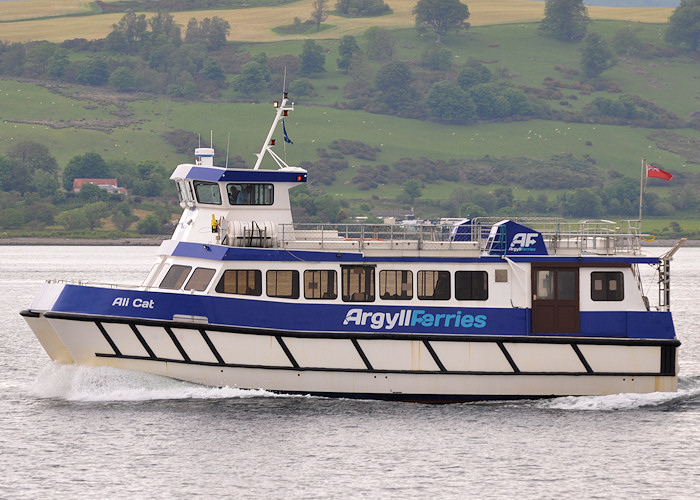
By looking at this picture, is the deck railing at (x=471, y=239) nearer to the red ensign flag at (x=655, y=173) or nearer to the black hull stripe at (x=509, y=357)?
the red ensign flag at (x=655, y=173)

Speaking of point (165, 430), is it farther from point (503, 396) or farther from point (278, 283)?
point (503, 396)

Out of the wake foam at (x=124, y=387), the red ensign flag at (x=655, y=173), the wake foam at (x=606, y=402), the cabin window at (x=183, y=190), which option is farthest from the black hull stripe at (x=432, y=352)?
the red ensign flag at (x=655, y=173)

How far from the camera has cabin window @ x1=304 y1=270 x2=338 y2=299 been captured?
27266mm

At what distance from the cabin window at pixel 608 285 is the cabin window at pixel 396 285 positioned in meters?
4.47

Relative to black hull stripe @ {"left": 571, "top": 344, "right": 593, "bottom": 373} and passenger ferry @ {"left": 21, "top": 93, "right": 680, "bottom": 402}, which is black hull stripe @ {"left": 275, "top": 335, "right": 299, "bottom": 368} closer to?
passenger ferry @ {"left": 21, "top": 93, "right": 680, "bottom": 402}

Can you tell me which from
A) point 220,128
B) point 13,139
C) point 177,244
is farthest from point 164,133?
point 177,244

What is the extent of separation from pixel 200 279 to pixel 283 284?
196cm

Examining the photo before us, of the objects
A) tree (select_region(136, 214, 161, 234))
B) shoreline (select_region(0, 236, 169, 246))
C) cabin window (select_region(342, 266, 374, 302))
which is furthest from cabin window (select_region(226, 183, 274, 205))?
tree (select_region(136, 214, 161, 234))

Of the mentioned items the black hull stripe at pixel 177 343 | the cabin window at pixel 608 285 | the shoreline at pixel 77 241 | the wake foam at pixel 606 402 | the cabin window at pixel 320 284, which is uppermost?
the cabin window at pixel 320 284

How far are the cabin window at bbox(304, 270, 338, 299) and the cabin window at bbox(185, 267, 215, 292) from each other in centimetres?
226

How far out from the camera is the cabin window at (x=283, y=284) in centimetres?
2716

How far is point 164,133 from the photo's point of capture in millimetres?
188875

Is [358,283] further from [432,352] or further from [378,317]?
[432,352]

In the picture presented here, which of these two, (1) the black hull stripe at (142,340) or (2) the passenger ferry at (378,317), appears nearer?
(1) the black hull stripe at (142,340)
